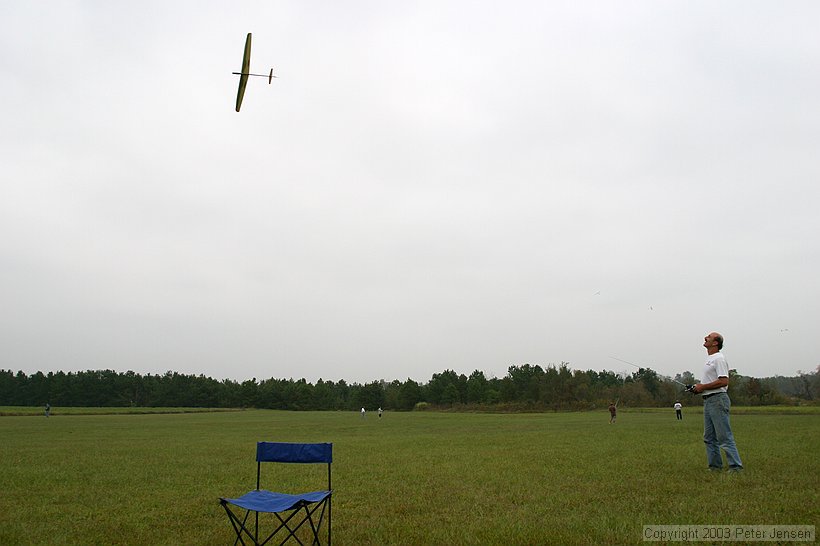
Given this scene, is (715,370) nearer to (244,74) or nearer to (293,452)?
(293,452)

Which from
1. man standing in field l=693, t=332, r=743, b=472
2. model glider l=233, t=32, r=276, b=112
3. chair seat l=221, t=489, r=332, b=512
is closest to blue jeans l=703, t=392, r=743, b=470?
man standing in field l=693, t=332, r=743, b=472

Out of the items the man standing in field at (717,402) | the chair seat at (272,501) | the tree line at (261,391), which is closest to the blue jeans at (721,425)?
the man standing in field at (717,402)

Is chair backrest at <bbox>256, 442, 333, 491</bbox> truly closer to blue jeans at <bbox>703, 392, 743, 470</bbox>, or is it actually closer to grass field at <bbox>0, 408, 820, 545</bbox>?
grass field at <bbox>0, 408, 820, 545</bbox>

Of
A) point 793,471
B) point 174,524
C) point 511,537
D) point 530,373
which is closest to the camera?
point 511,537

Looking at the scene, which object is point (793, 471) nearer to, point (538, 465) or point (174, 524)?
point (538, 465)

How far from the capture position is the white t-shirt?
372 inches

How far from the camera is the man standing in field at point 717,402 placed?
9.41m

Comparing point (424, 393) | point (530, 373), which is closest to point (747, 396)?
point (530, 373)

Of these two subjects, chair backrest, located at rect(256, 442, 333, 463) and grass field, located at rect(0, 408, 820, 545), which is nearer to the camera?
chair backrest, located at rect(256, 442, 333, 463)

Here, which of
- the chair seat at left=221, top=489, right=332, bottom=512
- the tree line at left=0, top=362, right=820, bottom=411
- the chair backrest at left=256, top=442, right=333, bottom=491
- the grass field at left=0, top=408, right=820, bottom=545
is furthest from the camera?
the tree line at left=0, top=362, right=820, bottom=411

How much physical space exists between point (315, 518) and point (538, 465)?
6.51 meters

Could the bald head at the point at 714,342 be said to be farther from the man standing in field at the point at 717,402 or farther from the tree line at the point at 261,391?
the tree line at the point at 261,391

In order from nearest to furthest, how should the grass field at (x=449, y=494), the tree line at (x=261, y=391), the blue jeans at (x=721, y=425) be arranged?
the grass field at (x=449, y=494), the blue jeans at (x=721, y=425), the tree line at (x=261, y=391)

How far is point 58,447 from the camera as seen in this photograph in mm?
21641
